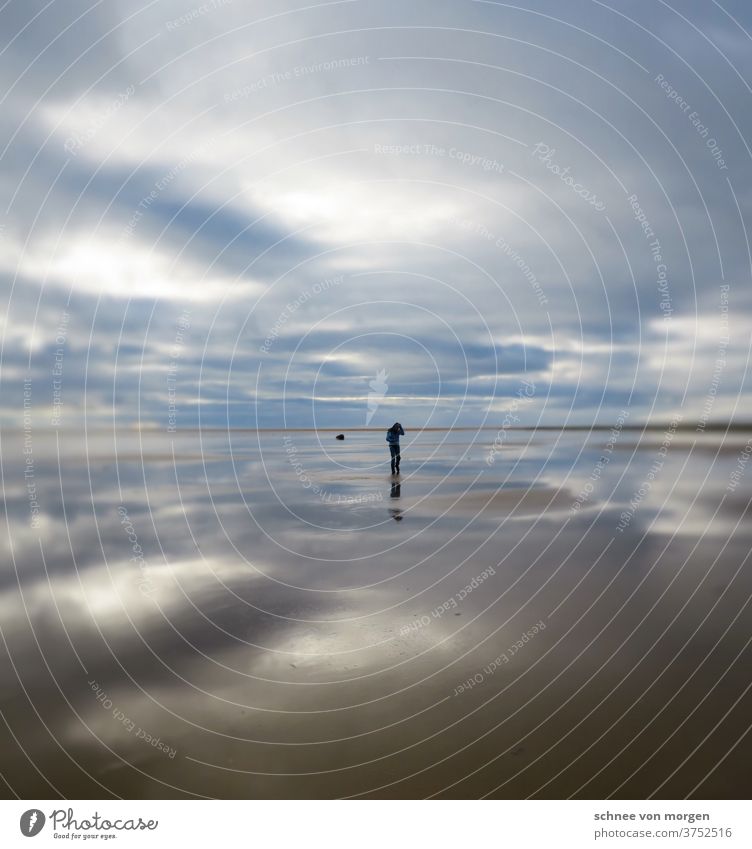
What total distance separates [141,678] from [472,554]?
275 inches

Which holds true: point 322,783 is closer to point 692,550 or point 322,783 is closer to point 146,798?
point 146,798

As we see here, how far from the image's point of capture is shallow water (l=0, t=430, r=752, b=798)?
18.7ft

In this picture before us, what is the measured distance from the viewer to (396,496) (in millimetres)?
20812

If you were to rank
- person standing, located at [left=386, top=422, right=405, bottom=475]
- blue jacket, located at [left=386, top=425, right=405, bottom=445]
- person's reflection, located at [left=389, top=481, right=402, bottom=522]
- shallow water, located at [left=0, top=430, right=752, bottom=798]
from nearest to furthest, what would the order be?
shallow water, located at [left=0, top=430, right=752, bottom=798], person's reflection, located at [left=389, top=481, right=402, bottom=522], person standing, located at [left=386, top=422, right=405, bottom=475], blue jacket, located at [left=386, top=425, right=405, bottom=445]

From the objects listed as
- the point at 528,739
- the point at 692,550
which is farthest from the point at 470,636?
the point at 692,550
